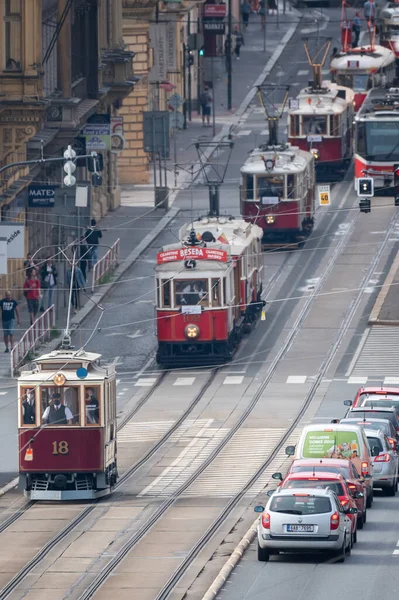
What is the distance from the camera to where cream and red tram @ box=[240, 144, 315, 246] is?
235ft

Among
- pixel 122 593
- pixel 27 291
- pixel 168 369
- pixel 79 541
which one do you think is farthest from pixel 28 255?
pixel 122 593

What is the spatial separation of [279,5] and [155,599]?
331ft

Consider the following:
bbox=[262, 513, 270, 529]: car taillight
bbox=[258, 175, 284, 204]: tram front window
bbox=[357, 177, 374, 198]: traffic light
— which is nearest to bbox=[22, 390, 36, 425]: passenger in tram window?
bbox=[262, 513, 270, 529]: car taillight

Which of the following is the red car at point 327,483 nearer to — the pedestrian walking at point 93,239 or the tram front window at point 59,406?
the tram front window at point 59,406

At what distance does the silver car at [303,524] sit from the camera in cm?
3394

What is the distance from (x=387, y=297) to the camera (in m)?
65.9

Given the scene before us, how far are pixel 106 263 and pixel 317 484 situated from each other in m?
34.6

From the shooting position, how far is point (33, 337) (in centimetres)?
5869

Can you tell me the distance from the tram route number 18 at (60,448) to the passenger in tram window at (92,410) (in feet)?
2.21

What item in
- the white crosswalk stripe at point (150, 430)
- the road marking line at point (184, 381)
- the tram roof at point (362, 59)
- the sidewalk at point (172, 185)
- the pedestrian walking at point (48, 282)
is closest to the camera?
the white crosswalk stripe at point (150, 430)

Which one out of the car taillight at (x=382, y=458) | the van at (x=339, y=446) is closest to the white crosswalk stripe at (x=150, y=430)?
the car taillight at (x=382, y=458)

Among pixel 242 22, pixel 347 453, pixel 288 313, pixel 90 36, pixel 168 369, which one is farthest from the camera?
pixel 242 22

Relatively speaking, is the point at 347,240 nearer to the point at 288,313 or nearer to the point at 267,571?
the point at 288,313

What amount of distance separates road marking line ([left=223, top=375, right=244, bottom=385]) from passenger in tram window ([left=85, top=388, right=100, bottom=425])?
14.8m
